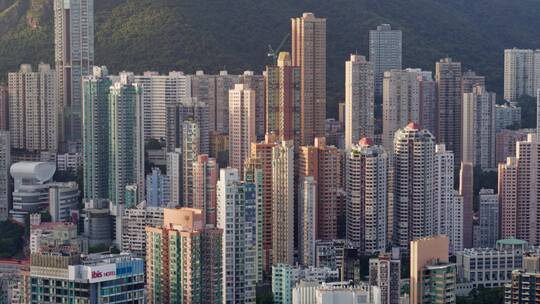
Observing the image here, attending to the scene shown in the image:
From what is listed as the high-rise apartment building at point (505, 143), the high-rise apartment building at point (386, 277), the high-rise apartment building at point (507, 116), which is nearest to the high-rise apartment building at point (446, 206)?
the high-rise apartment building at point (386, 277)

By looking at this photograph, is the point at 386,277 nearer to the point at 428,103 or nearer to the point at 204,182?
the point at 204,182

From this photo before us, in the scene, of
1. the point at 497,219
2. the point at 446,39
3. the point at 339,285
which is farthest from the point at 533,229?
the point at 446,39

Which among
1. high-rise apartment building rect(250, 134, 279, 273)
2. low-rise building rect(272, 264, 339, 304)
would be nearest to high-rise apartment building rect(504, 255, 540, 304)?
low-rise building rect(272, 264, 339, 304)

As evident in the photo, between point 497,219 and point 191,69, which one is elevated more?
point 191,69

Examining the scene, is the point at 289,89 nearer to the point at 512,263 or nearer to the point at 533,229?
the point at 533,229

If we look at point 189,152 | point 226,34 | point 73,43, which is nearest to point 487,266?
point 189,152

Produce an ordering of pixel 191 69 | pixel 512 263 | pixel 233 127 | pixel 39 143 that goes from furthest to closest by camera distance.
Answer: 1. pixel 191 69
2. pixel 39 143
3. pixel 233 127
4. pixel 512 263
